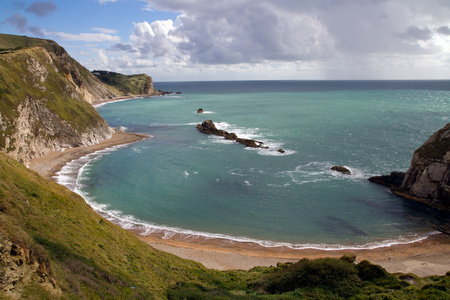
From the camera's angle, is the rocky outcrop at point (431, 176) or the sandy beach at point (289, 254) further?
the rocky outcrop at point (431, 176)

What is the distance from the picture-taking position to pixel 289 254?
111 feet

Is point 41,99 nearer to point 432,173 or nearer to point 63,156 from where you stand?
point 63,156

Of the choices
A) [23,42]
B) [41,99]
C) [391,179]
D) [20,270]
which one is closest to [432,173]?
[391,179]

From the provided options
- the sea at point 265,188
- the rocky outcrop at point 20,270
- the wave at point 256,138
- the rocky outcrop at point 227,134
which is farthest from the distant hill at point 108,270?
the rocky outcrop at point 227,134

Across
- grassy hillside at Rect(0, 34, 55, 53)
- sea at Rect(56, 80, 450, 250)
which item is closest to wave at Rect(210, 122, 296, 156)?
sea at Rect(56, 80, 450, 250)

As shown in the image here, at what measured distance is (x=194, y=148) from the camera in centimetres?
7625

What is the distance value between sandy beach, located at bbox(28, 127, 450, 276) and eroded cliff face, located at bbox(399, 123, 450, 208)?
30.8 feet

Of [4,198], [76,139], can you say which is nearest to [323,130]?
[76,139]

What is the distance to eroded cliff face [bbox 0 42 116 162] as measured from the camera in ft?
190

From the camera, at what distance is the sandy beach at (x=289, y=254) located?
3105cm

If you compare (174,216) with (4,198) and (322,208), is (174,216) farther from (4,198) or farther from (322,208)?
(4,198)

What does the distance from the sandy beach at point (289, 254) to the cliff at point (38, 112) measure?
4028 centimetres

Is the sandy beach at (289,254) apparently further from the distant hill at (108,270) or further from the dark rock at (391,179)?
the dark rock at (391,179)

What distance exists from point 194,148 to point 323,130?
4410 centimetres
